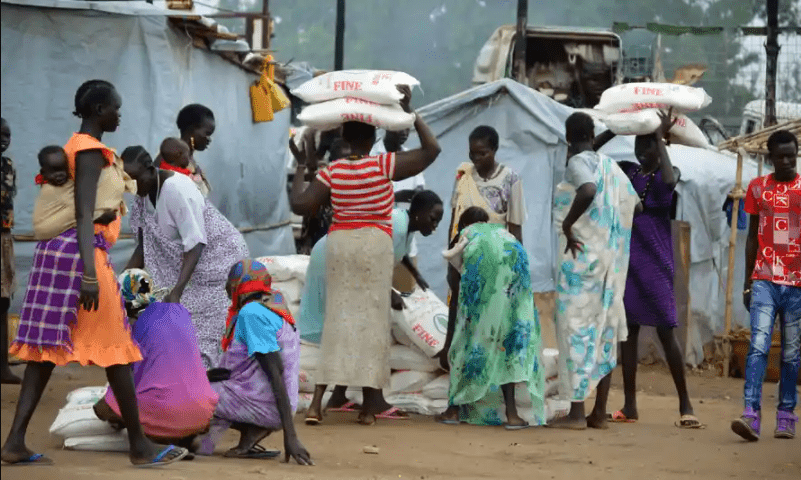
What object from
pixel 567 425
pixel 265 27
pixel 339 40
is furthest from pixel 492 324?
pixel 339 40

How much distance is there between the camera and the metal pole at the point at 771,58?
53.0ft

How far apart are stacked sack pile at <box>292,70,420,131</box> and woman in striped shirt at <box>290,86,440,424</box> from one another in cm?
17

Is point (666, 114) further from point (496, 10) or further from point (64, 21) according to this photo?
point (496, 10)

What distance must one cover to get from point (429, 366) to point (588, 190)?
1.52m

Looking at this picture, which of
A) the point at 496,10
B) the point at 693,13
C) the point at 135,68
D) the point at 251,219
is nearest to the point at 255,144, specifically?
the point at 251,219

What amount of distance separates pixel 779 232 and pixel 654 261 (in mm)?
799

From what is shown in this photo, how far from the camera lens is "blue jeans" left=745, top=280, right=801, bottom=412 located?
7.61m

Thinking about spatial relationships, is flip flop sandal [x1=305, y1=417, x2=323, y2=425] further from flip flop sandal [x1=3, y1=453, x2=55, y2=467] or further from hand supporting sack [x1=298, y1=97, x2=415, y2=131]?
flip flop sandal [x1=3, y1=453, x2=55, y2=467]

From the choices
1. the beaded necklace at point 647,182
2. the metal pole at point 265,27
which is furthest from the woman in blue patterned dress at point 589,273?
the metal pole at point 265,27

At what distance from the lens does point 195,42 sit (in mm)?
12188

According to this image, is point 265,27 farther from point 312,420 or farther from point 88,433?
point 88,433

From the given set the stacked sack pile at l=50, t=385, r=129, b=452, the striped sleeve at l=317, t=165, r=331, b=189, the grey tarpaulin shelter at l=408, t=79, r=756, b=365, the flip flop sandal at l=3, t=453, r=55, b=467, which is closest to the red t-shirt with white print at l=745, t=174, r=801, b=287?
the striped sleeve at l=317, t=165, r=331, b=189

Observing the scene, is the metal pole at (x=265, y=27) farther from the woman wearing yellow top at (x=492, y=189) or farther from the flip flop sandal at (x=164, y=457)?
the flip flop sandal at (x=164, y=457)

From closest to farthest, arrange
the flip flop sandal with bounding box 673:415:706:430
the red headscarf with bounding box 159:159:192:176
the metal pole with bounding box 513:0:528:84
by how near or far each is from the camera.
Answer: the red headscarf with bounding box 159:159:192:176
the flip flop sandal with bounding box 673:415:706:430
the metal pole with bounding box 513:0:528:84
